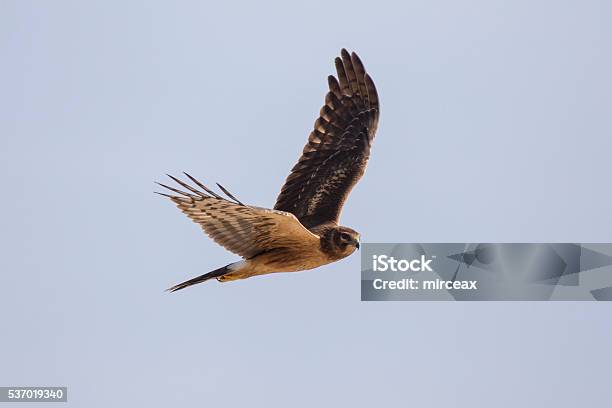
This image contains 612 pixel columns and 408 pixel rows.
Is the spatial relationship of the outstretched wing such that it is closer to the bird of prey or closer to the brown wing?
the bird of prey

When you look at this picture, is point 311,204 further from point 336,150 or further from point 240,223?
point 240,223

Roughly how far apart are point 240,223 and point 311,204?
2.23 m

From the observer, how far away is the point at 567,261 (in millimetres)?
21766

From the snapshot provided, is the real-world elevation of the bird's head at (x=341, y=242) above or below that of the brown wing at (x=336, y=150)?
below

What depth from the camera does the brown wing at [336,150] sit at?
19.1 m

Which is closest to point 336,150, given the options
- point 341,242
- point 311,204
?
point 311,204

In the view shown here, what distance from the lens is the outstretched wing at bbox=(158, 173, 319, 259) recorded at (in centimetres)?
1636

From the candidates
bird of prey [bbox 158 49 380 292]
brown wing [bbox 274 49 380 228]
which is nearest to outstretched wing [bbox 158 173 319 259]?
bird of prey [bbox 158 49 380 292]

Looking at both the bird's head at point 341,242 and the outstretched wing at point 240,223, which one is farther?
the bird's head at point 341,242

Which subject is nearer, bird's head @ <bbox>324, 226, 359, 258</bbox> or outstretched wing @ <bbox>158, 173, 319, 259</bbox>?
outstretched wing @ <bbox>158, 173, 319, 259</bbox>

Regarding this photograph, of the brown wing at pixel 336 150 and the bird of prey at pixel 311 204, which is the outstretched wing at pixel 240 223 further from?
the brown wing at pixel 336 150

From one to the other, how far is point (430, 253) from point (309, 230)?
326cm

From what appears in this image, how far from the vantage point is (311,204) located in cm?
1905

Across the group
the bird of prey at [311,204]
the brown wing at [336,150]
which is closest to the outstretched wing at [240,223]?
the bird of prey at [311,204]
